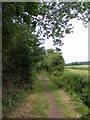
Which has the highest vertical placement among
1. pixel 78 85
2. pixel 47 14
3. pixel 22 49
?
pixel 47 14

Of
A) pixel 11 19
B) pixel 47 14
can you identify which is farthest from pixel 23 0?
pixel 47 14

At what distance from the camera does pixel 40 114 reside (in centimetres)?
684

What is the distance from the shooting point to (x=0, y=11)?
4.45m

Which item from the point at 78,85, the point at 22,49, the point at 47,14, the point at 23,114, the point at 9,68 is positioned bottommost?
the point at 23,114

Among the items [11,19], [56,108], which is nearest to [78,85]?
[56,108]

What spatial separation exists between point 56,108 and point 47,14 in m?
4.51

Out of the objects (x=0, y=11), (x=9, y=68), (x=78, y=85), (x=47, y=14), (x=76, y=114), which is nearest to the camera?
(x=0, y=11)

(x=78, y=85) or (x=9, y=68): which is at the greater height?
(x=9, y=68)

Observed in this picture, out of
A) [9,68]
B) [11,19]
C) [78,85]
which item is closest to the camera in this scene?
[11,19]

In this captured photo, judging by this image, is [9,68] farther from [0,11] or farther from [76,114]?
[0,11]

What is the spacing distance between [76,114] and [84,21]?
13.6 feet

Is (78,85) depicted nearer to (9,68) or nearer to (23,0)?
(9,68)

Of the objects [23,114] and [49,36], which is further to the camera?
[49,36]

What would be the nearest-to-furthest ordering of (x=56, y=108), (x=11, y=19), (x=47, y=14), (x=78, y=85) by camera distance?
(x=11, y=19), (x=47, y=14), (x=56, y=108), (x=78, y=85)
